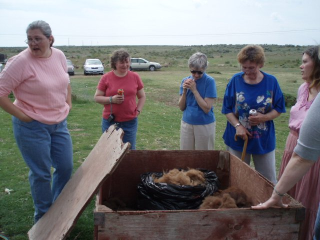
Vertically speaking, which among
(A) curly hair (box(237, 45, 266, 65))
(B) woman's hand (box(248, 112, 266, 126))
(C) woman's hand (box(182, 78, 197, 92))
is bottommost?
(B) woman's hand (box(248, 112, 266, 126))

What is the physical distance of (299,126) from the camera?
2988 mm

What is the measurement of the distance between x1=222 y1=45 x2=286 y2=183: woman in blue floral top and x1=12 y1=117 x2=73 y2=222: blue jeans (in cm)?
172

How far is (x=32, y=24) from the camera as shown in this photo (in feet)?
9.70

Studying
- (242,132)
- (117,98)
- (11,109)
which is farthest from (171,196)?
(117,98)

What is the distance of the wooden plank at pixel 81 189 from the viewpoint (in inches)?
91.6

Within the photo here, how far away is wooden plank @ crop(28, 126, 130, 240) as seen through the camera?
233 centimetres

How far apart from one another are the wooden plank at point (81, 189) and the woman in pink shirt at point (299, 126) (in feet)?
5.26

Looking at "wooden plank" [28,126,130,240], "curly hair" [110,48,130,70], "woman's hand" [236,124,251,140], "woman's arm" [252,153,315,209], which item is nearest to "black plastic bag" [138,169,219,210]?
"wooden plank" [28,126,130,240]

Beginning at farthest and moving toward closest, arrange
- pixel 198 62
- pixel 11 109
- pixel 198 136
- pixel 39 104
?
pixel 198 136, pixel 198 62, pixel 39 104, pixel 11 109

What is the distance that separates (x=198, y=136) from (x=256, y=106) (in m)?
0.85

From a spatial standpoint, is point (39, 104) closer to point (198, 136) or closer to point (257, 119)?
point (198, 136)

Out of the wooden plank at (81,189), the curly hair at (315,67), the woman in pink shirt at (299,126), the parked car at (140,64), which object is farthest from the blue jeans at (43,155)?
the parked car at (140,64)

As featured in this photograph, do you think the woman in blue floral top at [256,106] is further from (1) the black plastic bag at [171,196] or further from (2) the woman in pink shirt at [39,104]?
(2) the woman in pink shirt at [39,104]

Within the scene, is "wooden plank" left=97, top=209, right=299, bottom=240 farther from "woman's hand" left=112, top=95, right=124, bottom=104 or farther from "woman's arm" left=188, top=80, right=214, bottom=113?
"woman's hand" left=112, top=95, right=124, bottom=104
